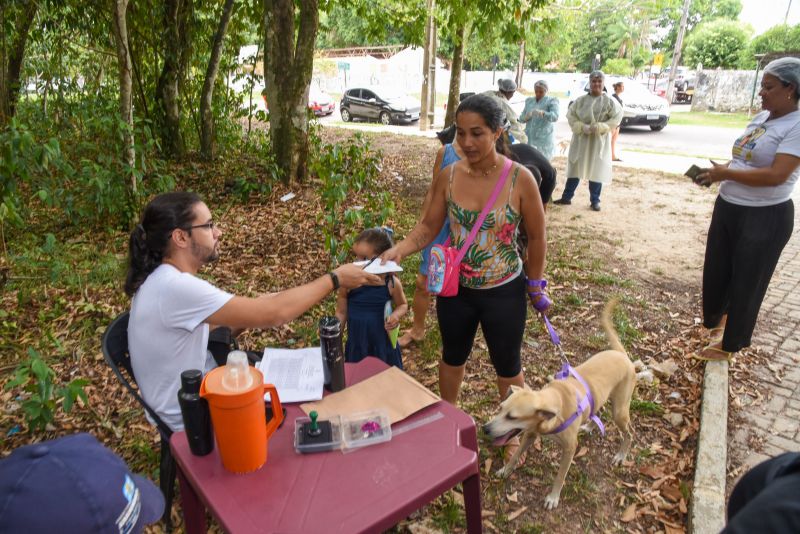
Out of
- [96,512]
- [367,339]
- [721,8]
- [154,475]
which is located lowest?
[154,475]

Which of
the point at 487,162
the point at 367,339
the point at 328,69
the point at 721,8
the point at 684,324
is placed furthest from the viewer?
the point at 721,8

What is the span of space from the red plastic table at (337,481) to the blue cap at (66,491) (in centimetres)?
33

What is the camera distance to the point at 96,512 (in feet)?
3.92

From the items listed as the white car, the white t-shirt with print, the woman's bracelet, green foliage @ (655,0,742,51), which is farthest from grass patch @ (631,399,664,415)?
green foliage @ (655,0,742,51)

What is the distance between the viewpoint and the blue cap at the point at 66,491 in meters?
1.12

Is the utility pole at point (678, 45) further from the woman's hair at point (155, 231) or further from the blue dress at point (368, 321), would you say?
the woman's hair at point (155, 231)

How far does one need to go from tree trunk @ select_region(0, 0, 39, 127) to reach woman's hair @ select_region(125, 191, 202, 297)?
6.77 m

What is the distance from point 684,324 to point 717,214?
1.36m

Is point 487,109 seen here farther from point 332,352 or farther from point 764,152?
point 764,152

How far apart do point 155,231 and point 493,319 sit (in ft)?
5.66

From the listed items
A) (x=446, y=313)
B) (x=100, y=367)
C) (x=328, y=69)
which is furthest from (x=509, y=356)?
(x=328, y=69)

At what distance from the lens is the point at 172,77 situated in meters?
8.85

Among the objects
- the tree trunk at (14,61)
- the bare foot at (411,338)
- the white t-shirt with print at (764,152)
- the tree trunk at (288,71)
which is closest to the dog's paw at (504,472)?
the bare foot at (411,338)

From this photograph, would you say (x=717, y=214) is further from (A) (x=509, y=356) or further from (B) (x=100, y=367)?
(B) (x=100, y=367)
